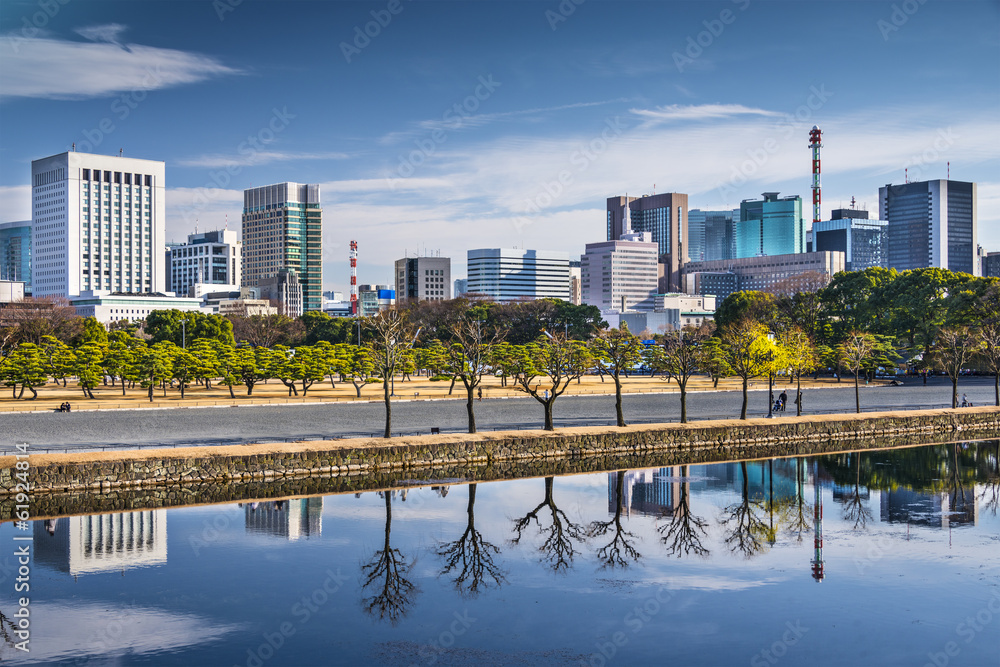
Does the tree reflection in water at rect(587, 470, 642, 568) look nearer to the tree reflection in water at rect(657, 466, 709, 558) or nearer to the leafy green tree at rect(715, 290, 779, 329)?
the tree reflection in water at rect(657, 466, 709, 558)

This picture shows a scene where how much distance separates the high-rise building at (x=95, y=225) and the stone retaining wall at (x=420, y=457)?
178m

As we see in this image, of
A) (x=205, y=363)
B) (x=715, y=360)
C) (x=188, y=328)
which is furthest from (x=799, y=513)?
(x=188, y=328)

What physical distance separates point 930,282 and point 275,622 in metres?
73.1

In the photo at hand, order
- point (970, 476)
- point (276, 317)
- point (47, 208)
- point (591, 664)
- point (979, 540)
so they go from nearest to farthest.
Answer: point (591, 664) → point (979, 540) → point (970, 476) → point (276, 317) → point (47, 208)

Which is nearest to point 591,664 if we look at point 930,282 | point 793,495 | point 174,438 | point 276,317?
point 793,495

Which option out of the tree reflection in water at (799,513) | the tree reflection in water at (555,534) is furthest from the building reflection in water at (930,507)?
the tree reflection in water at (555,534)

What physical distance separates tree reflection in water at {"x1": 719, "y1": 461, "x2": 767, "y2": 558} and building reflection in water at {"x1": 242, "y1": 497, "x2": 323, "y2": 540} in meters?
10.1

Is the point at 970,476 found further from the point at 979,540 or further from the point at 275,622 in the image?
the point at 275,622

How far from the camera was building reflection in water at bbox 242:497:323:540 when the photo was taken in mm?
21656

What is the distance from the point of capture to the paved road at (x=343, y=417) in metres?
31.9

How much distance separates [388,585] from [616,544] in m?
6.02

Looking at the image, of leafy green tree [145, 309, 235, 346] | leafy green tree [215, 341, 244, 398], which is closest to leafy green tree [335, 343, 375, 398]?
leafy green tree [215, 341, 244, 398]

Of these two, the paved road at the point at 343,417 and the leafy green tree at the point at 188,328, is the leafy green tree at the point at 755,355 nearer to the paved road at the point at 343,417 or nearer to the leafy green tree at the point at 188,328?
the paved road at the point at 343,417

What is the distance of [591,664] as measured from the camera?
45.4 feet
